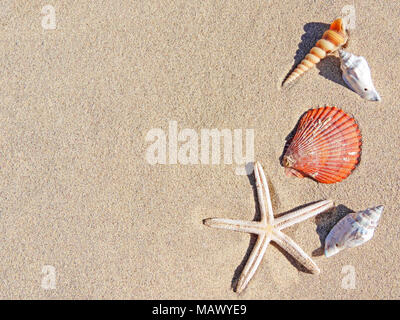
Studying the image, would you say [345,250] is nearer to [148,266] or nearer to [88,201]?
[148,266]

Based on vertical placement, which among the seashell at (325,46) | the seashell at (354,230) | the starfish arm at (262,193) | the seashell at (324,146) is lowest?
the seashell at (354,230)

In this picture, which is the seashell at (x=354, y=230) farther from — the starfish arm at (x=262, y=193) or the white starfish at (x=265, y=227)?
the starfish arm at (x=262, y=193)

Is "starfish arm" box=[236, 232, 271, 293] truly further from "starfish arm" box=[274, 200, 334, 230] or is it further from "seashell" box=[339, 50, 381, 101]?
"seashell" box=[339, 50, 381, 101]

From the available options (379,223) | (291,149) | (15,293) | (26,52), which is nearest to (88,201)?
(15,293)

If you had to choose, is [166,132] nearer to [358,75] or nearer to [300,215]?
[300,215]

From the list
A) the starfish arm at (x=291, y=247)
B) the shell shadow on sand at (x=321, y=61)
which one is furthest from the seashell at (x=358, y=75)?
the starfish arm at (x=291, y=247)

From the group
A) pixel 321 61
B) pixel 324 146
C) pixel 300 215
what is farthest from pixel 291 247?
pixel 321 61
